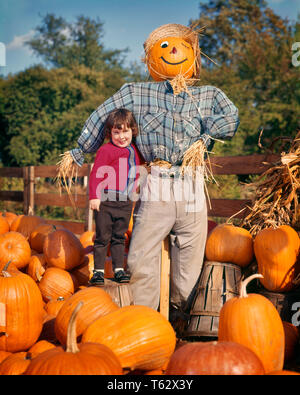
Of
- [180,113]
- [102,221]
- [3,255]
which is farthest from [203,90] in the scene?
[3,255]

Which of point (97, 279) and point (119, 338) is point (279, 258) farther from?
point (119, 338)

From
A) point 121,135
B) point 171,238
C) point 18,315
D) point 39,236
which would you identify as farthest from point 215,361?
point 39,236

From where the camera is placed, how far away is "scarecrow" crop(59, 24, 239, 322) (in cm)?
334

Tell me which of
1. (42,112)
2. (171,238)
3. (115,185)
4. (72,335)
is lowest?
(72,335)

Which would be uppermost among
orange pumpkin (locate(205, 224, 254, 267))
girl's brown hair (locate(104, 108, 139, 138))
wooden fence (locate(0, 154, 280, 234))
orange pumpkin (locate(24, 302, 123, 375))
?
girl's brown hair (locate(104, 108, 139, 138))

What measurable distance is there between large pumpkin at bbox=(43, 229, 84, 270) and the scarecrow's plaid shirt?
1025 millimetres

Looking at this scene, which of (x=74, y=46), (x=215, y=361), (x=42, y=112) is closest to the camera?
(x=215, y=361)

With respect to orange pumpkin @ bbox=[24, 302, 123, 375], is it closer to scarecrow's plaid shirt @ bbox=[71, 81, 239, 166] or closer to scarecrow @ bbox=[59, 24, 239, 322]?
scarecrow @ bbox=[59, 24, 239, 322]

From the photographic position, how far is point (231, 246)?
3.37 metres

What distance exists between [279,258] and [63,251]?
6.53ft

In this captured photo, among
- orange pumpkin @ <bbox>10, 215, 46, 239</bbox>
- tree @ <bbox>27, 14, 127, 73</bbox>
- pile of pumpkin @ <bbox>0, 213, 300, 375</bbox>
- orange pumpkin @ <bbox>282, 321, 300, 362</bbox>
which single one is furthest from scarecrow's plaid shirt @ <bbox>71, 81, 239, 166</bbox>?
tree @ <bbox>27, 14, 127, 73</bbox>

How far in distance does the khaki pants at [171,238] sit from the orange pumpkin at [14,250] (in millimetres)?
1356

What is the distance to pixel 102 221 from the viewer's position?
11.2 feet
